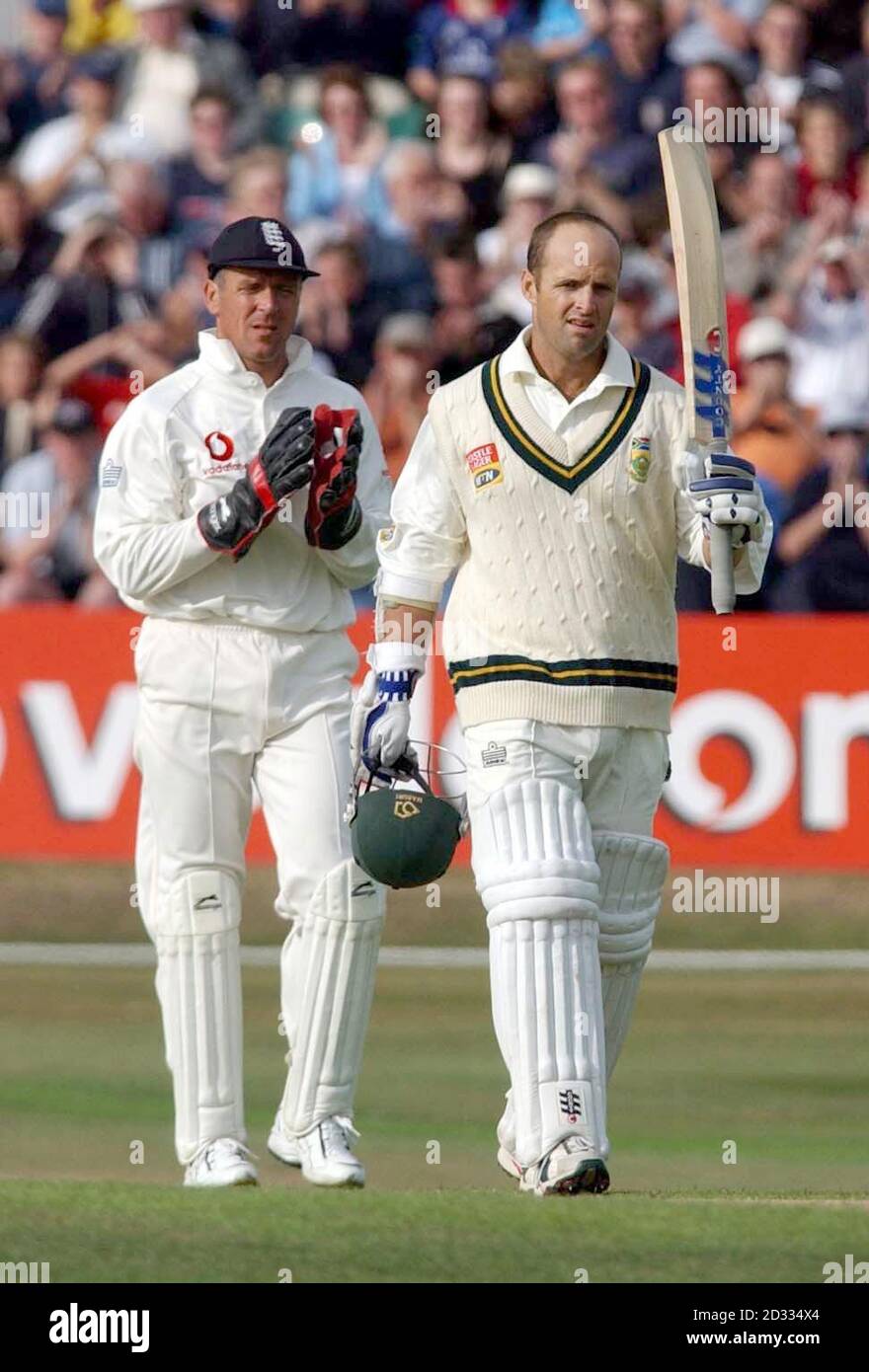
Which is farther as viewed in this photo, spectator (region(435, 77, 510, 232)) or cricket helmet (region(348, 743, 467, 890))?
spectator (region(435, 77, 510, 232))

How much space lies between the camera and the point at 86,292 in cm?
1474

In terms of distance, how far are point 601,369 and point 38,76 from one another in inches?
386

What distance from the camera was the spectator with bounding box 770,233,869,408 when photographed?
1406cm

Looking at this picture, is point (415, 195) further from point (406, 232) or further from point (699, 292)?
point (699, 292)

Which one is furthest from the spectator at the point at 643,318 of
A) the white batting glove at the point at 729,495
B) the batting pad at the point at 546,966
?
the batting pad at the point at 546,966

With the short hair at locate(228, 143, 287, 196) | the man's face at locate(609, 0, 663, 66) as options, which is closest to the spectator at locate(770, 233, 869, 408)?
the man's face at locate(609, 0, 663, 66)

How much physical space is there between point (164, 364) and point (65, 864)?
2888 mm

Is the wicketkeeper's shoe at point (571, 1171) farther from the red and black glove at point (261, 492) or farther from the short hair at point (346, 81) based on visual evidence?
the short hair at point (346, 81)

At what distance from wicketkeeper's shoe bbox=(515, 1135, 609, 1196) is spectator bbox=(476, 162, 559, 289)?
877cm

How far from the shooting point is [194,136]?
50.0ft

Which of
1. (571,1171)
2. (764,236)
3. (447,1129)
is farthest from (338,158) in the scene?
(571,1171)

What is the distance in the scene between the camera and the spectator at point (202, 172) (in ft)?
49.1

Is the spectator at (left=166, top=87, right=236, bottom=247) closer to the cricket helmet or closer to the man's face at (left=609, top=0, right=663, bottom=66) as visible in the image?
the man's face at (left=609, top=0, right=663, bottom=66)

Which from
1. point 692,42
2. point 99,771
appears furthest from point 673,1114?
point 692,42
